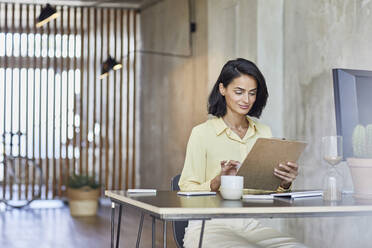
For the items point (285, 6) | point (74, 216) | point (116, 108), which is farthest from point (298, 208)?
point (116, 108)

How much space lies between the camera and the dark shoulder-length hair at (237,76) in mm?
2754

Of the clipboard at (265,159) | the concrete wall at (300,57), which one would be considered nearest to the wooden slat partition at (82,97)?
the concrete wall at (300,57)

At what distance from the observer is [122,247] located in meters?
5.18

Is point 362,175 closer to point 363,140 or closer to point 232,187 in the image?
point 363,140

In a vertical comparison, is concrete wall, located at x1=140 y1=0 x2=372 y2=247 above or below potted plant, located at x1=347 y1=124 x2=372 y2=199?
above

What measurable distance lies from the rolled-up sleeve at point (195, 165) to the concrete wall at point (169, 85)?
160 inches

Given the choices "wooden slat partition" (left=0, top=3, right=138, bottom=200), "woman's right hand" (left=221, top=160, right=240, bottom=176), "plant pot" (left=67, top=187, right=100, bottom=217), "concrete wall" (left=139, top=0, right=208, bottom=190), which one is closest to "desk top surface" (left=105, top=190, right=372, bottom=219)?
"woman's right hand" (left=221, top=160, right=240, bottom=176)

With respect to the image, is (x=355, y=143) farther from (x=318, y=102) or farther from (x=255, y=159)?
(x=318, y=102)

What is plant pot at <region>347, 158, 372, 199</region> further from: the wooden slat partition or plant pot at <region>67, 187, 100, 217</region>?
the wooden slat partition

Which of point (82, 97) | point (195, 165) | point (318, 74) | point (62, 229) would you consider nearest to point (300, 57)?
point (318, 74)

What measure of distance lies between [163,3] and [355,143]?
6447mm

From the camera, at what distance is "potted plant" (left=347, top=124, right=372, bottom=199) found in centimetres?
225

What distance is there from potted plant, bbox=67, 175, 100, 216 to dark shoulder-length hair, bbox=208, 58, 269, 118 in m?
5.07

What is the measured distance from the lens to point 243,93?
9.07 ft
